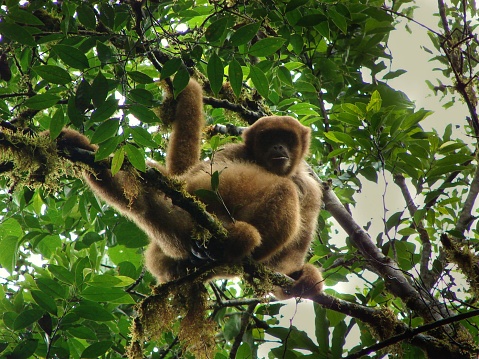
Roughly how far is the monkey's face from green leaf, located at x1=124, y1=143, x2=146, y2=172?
2871 millimetres

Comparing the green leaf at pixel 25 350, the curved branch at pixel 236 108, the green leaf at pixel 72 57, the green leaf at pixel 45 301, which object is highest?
the curved branch at pixel 236 108

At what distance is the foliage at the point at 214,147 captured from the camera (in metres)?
3.73

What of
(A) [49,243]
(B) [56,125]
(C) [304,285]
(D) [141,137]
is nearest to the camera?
(B) [56,125]

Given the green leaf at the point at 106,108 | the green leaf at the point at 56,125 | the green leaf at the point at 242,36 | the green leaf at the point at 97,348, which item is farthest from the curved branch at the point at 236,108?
the green leaf at the point at 97,348

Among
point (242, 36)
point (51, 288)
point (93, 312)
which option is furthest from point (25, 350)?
point (242, 36)

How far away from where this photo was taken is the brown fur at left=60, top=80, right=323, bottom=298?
443 cm

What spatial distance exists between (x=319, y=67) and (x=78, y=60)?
3.56 m

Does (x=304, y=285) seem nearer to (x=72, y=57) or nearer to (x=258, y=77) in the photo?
(x=258, y=77)

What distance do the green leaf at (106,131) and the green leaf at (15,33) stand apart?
0.88 metres

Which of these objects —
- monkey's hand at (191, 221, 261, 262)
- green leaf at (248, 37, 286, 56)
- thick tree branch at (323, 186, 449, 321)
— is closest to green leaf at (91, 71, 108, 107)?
green leaf at (248, 37, 286, 56)

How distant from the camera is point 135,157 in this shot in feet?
11.5

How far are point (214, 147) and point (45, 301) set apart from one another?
2.04 meters

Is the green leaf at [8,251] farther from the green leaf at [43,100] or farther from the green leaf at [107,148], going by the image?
the green leaf at [107,148]

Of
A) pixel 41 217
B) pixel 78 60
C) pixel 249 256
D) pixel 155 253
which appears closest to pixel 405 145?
pixel 249 256
